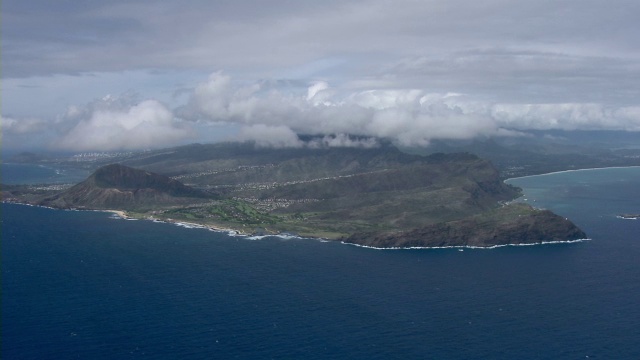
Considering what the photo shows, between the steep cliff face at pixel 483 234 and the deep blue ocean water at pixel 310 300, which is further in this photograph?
the steep cliff face at pixel 483 234

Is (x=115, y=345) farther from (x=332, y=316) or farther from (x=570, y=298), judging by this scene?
(x=570, y=298)

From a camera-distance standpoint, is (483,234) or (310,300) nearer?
(310,300)

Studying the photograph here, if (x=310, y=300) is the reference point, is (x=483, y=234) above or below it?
above

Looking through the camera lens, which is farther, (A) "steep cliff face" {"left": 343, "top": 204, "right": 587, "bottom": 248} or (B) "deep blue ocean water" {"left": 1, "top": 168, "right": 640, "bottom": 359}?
(A) "steep cliff face" {"left": 343, "top": 204, "right": 587, "bottom": 248}

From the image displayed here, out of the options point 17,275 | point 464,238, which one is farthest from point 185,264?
point 464,238

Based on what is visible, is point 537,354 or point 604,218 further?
point 604,218
